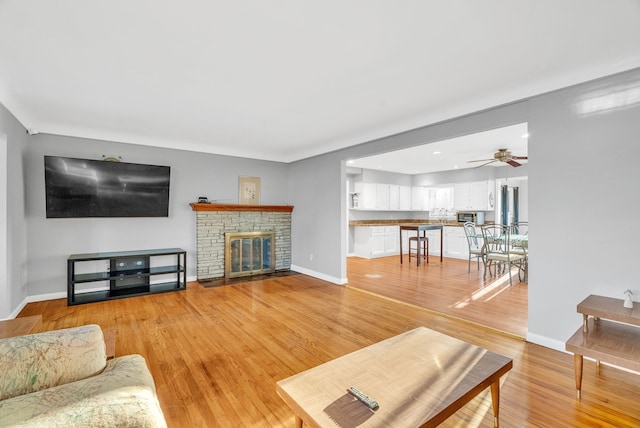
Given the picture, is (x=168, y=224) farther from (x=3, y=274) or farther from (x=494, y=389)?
(x=494, y=389)

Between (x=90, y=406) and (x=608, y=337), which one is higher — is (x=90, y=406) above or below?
above

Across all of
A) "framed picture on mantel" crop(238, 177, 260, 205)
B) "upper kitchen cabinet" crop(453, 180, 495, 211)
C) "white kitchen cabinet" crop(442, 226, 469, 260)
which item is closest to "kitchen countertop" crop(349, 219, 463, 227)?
"white kitchen cabinet" crop(442, 226, 469, 260)

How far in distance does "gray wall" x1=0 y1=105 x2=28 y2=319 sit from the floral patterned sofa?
282 centimetres

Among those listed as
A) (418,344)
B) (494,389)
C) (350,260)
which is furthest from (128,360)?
(350,260)

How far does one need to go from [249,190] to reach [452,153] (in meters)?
4.32

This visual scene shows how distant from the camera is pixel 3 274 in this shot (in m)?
3.29

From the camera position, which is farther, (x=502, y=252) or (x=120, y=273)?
(x=502, y=252)

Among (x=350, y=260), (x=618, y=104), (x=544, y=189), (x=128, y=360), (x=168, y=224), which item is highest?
(x=618, y=104)

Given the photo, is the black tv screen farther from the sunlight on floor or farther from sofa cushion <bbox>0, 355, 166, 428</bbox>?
the sunlight on floor

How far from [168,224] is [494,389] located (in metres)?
5.17

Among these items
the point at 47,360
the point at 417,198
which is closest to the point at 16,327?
the point at 47,360

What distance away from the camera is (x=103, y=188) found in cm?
448

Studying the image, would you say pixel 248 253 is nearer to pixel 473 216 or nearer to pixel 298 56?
pixel 298 56

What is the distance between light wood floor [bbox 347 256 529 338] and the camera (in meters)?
3.62
